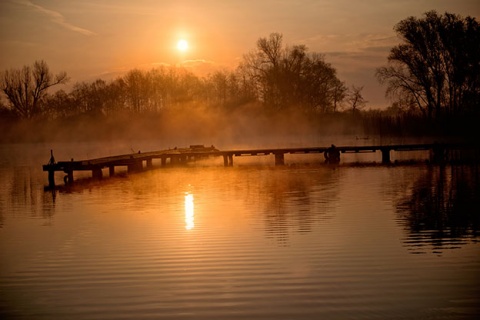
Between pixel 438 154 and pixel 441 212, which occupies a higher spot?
pixel 438 154

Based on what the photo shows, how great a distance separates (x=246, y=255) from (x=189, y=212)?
5.96m

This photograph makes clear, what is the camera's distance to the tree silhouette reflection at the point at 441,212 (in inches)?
454

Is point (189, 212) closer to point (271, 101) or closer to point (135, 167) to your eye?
point (135, 167)

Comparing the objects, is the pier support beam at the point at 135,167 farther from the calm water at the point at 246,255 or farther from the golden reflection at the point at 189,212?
the golden reflection at the point at 189,212

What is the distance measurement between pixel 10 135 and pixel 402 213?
6870cm

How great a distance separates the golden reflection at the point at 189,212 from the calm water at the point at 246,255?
4 cm

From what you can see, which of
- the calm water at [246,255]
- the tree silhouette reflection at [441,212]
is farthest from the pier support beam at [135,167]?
the tree silhouette reflection at [441,212]

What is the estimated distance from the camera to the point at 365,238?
11.9m

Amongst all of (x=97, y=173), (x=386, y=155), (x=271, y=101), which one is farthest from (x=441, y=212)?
(x=271, y=101)

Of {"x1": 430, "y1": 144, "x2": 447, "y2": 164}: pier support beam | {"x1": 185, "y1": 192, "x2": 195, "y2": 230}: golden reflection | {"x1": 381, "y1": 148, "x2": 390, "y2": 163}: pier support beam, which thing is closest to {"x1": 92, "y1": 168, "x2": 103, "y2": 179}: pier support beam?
{"x1": 185, "y1": 192, "x2": 195, "y2": 230}: golden reflection

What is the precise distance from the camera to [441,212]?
15.2 m

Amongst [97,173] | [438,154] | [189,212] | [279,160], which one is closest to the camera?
[189,212]

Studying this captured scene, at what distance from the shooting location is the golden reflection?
14.1 m

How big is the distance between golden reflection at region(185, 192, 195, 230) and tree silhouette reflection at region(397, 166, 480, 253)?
5.00 meters
